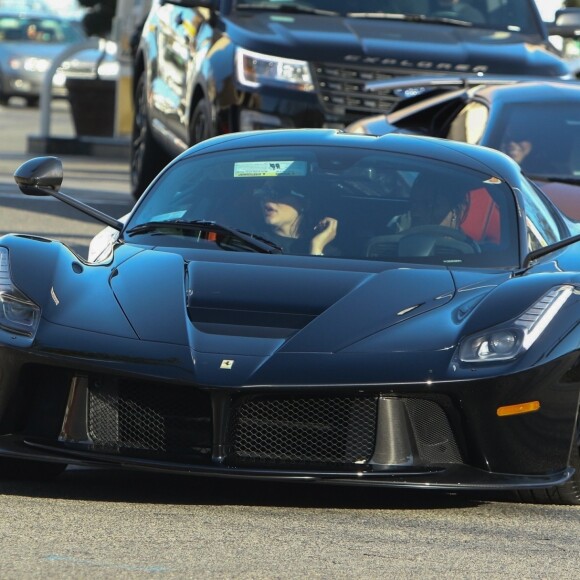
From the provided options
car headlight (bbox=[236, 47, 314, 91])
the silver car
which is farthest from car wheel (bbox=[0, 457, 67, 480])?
the silver car

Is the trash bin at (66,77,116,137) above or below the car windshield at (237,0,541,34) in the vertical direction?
below

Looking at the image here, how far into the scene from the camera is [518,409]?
205 inches

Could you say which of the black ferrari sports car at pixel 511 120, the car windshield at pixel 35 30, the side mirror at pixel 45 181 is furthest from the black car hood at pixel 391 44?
the car windshield at pixel 35 30

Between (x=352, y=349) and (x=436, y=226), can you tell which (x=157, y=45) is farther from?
(x=352, y=349)

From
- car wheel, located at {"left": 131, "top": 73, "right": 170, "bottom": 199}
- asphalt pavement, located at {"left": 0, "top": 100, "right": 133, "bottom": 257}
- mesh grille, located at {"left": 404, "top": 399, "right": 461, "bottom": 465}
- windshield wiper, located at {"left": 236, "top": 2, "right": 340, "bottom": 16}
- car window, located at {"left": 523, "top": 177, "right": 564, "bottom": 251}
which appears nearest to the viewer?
mesh grille, located at {"left": 404, "top": 399, "right": 461, "bottom": 465}

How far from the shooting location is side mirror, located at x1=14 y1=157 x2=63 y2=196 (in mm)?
6711

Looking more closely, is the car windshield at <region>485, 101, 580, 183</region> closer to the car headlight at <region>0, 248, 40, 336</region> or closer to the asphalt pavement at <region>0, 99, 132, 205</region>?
the car headlight at <region>0, 248, 40, 336</region>

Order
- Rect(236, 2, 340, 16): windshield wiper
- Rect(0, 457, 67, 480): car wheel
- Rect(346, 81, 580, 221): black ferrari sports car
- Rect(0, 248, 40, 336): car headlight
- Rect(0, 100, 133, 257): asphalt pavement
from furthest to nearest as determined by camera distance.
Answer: Rect(0, 100, 133, 257): asphalt pavement < Rect(236, 2, 340, 16): windshield wiper < Rect(346, 81, 580, 221): black ferrari sports car < Rect(0, 457, 67, 480): car wheel < Rect(0, 248, 40, 336): car headlight

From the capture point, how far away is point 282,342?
17.3ft

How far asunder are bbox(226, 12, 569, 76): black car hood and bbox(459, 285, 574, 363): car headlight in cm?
633

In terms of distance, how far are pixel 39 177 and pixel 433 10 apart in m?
6.10

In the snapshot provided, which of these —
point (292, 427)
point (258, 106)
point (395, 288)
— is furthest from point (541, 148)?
point (292, 427)

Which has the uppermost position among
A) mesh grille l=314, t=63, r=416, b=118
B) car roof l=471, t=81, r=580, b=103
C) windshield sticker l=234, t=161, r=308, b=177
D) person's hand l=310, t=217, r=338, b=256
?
windshield sticker l=234, t=161, r=308, b=177

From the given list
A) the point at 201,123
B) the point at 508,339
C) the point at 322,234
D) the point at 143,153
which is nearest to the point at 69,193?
the point at 143,153
